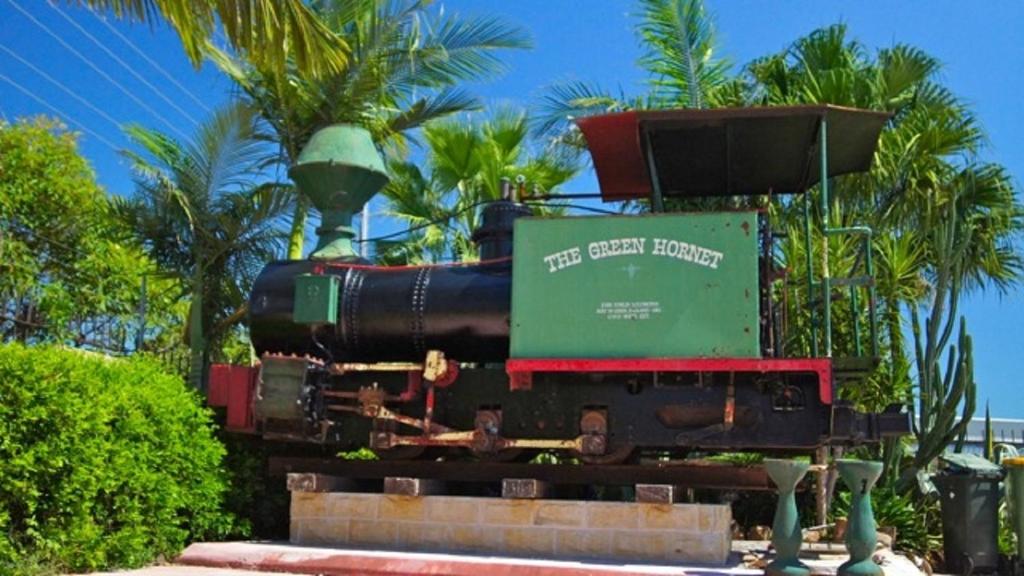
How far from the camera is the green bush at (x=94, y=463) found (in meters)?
6.05

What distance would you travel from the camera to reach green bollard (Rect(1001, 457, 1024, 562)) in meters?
9.85

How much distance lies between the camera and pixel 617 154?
8.47 metres

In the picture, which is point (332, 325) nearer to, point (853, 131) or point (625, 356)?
point (625, 356)

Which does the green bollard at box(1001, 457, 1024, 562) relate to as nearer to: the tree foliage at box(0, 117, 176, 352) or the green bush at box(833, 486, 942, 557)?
the green bush at box(833, 486, 942, 557)

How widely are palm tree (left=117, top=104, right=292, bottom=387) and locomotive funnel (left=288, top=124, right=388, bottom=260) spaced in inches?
147

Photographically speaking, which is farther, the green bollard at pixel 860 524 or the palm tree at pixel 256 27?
the palm tree at pixel 256 27

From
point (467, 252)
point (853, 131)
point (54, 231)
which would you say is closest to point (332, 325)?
point (853, 131)

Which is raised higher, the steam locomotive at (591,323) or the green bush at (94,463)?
the steam locomotive at (591,323)

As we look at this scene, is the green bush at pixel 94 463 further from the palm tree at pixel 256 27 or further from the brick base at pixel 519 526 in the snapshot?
the palm tree at pixel 256 27

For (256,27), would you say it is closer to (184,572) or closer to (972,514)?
(184,572)

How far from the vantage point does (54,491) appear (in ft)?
20.7

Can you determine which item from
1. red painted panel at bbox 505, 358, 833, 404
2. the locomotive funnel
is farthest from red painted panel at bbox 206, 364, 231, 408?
red painted panel at bbox 505, 358, 833, 404

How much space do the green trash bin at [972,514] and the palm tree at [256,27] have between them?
7.23m

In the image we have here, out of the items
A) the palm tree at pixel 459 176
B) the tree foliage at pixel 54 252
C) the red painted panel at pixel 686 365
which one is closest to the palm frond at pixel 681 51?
the palm tree at pixel 459 176
